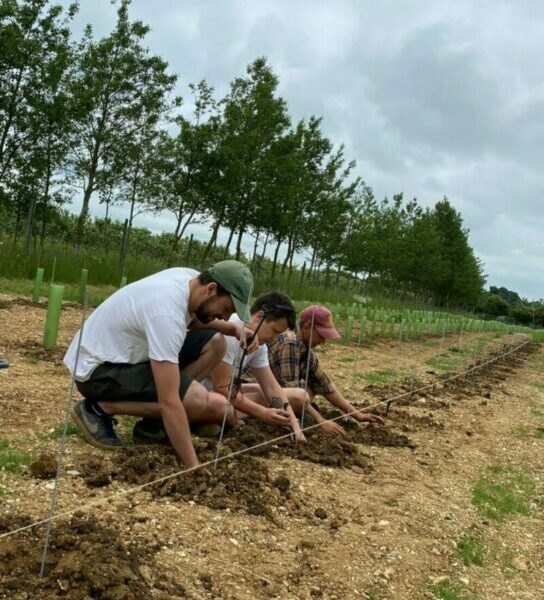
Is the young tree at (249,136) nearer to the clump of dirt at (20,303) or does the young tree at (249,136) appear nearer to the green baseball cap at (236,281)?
the clump of dirt at (20,303)

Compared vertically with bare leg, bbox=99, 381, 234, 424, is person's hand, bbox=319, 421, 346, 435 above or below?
below

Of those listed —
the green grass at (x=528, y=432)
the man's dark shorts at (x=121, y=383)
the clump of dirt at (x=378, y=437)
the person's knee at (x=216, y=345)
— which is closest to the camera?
the man's dark shorts at (x=121, y=383)

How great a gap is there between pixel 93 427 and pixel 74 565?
45.4 inches

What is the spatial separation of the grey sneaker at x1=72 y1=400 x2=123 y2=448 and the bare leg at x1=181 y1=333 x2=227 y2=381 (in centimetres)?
46

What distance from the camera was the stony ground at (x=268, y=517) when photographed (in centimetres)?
188

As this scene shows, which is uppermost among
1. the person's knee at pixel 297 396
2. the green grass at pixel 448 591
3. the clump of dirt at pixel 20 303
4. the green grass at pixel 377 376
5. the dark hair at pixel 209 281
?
the dark hair at pixel 209 281

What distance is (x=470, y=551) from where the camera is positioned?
265cm

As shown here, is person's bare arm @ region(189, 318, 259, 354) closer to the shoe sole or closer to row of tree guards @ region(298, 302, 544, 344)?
the shoe sole

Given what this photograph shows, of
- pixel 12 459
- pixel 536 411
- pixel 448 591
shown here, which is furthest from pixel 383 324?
pixel 12 459

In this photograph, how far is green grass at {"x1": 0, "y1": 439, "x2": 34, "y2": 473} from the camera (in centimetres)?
245

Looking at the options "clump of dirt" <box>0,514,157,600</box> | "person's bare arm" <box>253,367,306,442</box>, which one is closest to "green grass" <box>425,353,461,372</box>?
"person's bare arm" <box>253,367,306,442</box>

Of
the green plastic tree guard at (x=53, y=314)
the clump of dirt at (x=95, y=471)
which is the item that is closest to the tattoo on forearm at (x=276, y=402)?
the clump of dirt at (x=95, y=471)

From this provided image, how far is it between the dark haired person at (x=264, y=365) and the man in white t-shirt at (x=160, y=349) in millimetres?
119

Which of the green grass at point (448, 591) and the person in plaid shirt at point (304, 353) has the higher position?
the person in plaid shirt at point (304, 353)
